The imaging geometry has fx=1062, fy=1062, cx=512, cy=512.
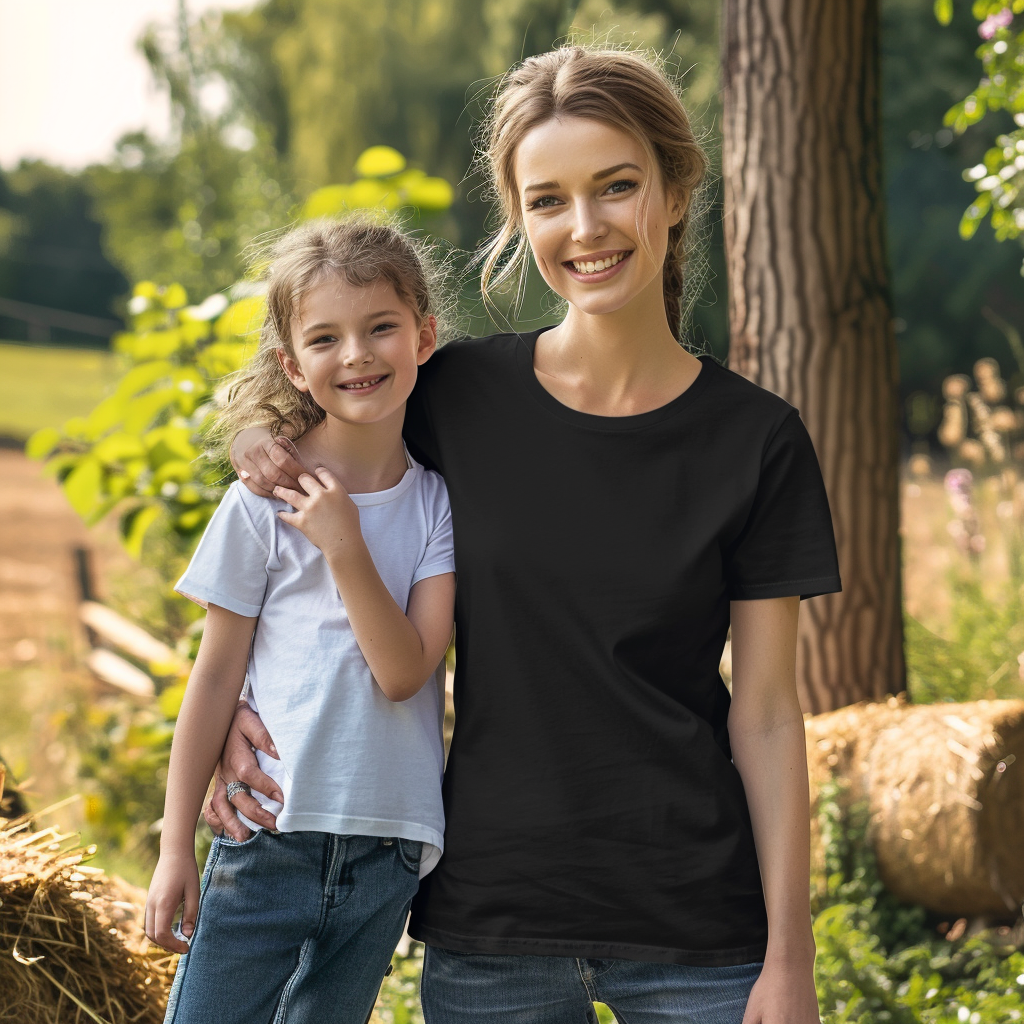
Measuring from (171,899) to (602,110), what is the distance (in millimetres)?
1120

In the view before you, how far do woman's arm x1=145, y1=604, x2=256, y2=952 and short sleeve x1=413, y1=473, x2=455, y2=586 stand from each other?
234mm

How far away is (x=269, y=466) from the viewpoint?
1.37 metres

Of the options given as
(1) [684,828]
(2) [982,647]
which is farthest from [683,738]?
(2) [982,647]

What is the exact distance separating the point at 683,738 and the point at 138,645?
3.89 m

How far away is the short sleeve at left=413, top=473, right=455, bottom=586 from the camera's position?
1.40 meters

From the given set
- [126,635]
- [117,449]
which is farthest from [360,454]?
[126,635]

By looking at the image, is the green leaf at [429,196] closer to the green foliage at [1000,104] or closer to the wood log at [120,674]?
the green foliage at [1000,104]

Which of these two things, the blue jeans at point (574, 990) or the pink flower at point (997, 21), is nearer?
the blue jeans at point (574, 990)

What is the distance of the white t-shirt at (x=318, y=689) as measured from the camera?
4.31 ft

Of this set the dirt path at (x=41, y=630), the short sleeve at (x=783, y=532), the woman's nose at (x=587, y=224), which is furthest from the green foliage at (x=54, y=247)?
the short sleeve at (x=783, y=532)

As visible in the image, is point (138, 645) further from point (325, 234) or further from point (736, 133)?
point (325, 234)

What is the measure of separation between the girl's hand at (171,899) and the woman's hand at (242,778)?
6 centimetres

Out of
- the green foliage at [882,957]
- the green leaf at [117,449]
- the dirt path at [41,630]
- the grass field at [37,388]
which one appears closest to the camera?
the green foliage at [882,957]

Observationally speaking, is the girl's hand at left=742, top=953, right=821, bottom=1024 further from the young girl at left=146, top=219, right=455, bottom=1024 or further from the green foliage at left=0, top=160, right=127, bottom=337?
the green foliage at left=0, top=160, right=127, bottom=337
